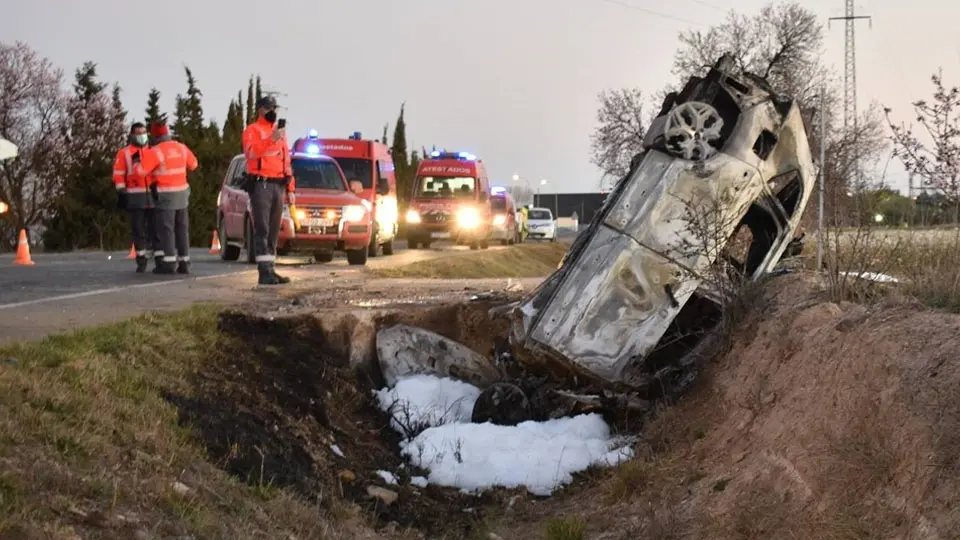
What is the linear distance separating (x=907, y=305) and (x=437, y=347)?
4205 millimetres

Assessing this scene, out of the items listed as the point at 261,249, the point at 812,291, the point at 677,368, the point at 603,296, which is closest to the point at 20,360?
the point at 603,296

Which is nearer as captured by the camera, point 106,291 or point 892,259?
point 892,259

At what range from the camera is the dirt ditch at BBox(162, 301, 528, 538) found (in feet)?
20.4

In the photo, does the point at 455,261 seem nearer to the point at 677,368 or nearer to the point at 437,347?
the point at 437,347

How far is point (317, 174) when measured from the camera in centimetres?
1892

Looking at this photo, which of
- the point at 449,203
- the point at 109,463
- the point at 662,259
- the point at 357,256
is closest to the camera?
the point at 109,463

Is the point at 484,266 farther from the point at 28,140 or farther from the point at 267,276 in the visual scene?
the point at 28,140

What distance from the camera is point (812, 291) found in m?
8.04

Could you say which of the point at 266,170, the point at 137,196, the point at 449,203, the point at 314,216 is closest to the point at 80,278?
the point at 137,196

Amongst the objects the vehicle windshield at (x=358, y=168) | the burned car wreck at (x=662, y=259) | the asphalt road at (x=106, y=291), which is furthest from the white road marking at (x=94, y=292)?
the vehicle windshield at (x=358, y=168)

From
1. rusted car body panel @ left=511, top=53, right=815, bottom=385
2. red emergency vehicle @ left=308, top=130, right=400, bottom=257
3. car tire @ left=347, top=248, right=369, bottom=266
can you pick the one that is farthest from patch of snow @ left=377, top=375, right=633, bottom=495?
red emergency vehicle @ left=308, top=130, right=400, bottom=257

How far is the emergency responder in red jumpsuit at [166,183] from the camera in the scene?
551 inches

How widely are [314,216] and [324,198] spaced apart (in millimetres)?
334

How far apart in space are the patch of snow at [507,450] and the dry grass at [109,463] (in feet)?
5.96
